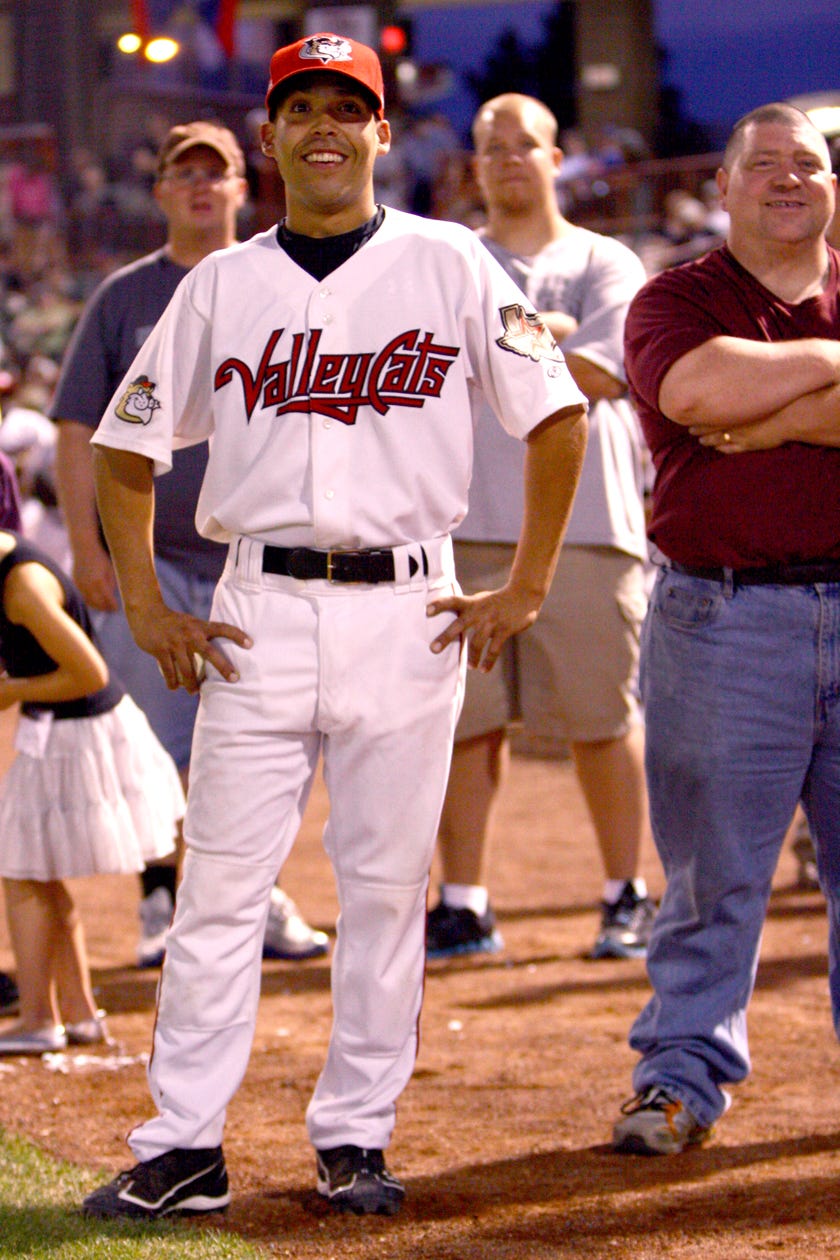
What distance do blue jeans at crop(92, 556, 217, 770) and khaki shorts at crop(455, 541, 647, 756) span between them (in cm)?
85

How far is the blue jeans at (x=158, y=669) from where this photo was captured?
554 centimetres

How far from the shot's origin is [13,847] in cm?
461

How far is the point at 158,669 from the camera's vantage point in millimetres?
5492

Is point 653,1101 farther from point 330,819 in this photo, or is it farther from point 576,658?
point 576,658

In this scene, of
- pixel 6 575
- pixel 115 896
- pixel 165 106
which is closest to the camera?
pixel 6 575

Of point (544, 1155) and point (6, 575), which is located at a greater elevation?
point (6, 575)

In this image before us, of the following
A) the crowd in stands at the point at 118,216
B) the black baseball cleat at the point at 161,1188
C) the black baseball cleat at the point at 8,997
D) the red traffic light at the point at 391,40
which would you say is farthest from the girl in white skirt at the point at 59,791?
the red traffic light at the point at 391,40

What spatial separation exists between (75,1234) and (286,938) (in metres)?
2.55

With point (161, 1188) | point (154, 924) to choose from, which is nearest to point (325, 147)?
point (161, 1188)

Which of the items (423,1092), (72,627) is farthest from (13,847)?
(423,1092)

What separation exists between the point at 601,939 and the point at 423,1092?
1.45 meters

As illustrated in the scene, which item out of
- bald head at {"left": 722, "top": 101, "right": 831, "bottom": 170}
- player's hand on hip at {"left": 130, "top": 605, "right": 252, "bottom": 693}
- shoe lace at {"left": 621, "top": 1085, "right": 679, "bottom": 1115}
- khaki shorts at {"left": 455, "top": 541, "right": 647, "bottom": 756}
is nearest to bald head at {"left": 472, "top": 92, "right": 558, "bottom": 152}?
khaki shorts at {"left": 455, "top": 541, "right": 647, "bottom": 756}

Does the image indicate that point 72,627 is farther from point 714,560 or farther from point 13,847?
point 714,560

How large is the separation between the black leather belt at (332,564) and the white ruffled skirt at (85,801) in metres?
1.51
